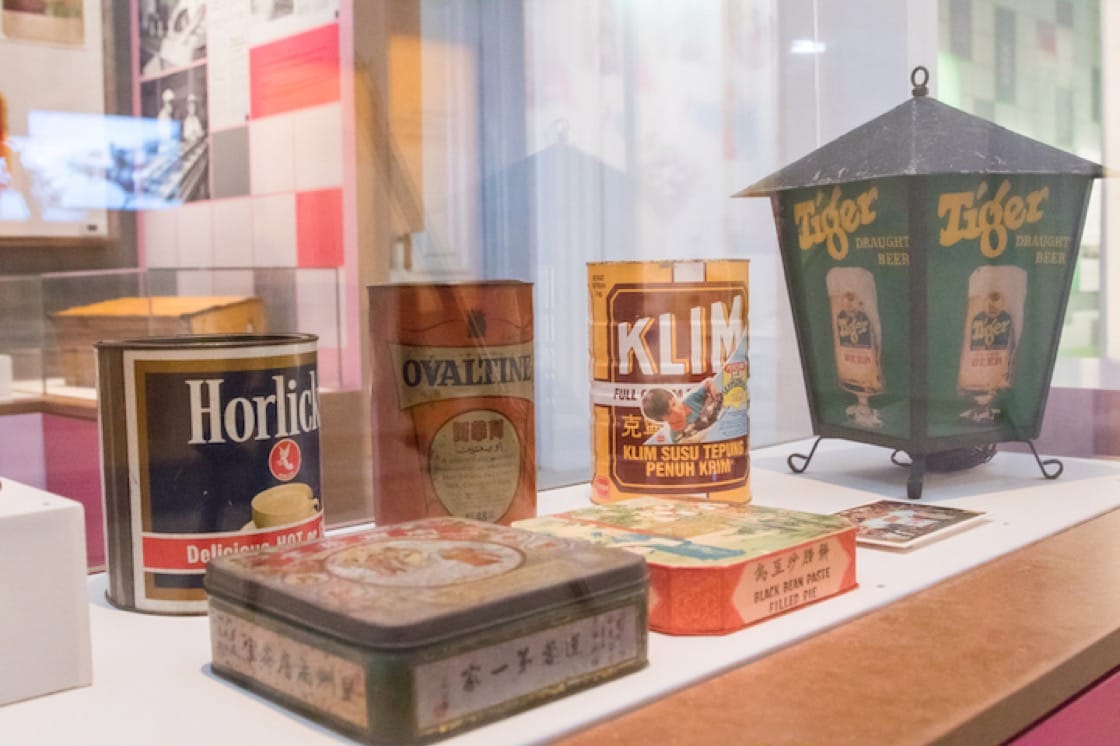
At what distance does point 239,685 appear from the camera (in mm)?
547

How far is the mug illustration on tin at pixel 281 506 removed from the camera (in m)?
0.66

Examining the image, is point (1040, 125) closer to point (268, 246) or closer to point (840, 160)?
point (840, 160)

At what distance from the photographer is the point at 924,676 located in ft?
1.86

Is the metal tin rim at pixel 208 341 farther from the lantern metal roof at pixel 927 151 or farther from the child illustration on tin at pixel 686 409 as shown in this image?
the lantern metal roof at pixel 927 151

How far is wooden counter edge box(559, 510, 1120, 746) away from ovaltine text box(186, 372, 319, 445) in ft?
0.91

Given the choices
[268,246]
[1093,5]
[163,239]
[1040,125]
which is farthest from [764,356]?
[163,239]

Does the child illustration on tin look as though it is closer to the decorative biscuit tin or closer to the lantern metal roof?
the decorative biscuit tin

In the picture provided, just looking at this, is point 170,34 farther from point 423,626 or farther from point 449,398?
point 423,626

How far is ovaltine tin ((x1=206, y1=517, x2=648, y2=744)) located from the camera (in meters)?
0.47

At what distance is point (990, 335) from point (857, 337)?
125mm

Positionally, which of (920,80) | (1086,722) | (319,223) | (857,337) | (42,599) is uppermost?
(920,80)

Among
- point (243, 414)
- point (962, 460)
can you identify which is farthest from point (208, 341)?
point (962, 460)

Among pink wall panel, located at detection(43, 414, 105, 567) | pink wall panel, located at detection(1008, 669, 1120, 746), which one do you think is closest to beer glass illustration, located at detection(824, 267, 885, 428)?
pink wall panel, located at detection(1008, 669, 1120, 746)

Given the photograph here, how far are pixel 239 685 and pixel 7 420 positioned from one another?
2.61 ft
